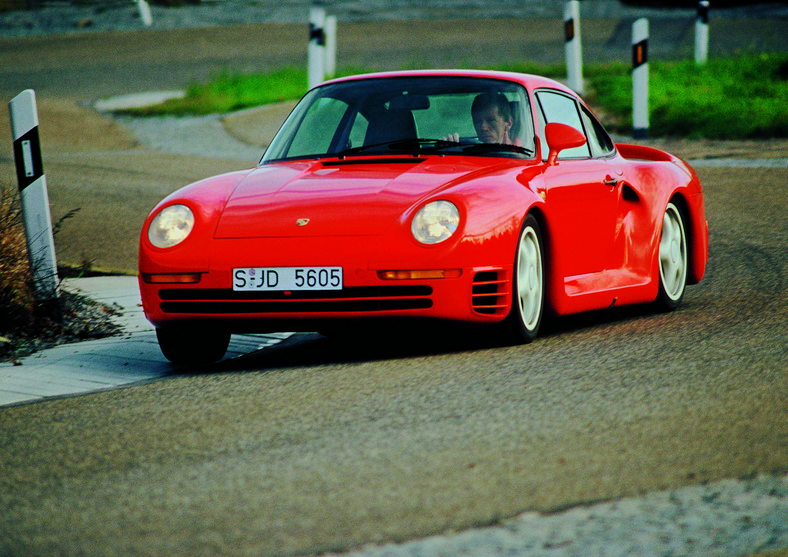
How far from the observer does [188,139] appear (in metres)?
14.9

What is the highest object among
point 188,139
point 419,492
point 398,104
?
point 398,104

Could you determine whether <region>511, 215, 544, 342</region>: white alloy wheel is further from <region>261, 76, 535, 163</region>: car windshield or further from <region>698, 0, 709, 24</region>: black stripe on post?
<region>698, 0, 709, 24</region>: black stripe on post

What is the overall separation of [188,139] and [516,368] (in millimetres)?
10768

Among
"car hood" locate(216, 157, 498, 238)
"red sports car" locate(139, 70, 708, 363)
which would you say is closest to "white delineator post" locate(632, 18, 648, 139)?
"red sports car" locate(139, 70, 708, 363)

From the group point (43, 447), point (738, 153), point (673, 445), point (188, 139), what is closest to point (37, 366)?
point (43, 447)

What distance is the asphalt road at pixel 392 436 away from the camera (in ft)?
9.92

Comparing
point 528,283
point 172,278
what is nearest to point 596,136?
point 528,283

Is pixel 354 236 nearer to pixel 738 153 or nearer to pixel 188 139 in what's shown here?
pixel 738 153

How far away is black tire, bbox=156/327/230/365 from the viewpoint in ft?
17.9

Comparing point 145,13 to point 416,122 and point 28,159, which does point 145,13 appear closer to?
point 28,159

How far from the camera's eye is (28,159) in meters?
6.20

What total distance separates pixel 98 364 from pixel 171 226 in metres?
0.79

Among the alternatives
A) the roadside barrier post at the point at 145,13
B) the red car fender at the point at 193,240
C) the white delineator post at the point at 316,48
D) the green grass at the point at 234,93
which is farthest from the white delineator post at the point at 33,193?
the roadside barrier post at the point at 145,13

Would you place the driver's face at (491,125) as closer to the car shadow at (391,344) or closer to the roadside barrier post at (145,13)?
the car shadow at (391,344)
